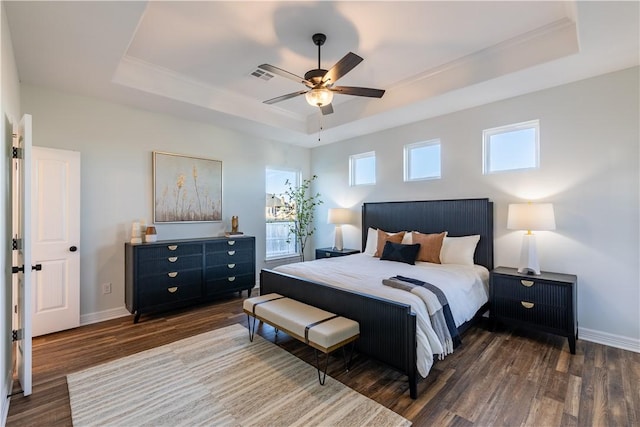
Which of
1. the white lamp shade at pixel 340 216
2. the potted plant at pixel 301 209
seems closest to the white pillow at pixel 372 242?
the white lamp shade at pixel 340 216

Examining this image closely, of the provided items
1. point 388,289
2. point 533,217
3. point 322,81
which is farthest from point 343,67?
point 533,217

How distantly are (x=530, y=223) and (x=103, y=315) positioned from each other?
510 cm

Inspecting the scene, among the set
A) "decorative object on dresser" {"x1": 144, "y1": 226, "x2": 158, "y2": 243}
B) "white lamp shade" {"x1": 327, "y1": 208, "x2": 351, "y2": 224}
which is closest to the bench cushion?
"decorative object on dresser" {"x1": 144, "y1": 226, "x2": 158, "y2": 243}

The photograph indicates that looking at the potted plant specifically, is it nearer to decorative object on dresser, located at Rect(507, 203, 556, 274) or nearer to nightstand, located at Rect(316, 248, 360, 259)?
nightstand, located at Rect(316, 248, 360, 259)

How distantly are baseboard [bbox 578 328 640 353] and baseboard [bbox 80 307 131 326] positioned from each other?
212 inches

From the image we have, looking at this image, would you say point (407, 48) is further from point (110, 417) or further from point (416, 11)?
point (110, 417)

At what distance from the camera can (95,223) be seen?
3684 millimetres

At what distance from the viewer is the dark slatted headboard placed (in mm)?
3785

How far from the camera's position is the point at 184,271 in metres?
3.97

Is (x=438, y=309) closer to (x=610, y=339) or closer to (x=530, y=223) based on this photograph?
(x=530, y=223)

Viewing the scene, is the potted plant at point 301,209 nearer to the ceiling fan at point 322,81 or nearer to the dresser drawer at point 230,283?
the dresser drawer at point 230,283

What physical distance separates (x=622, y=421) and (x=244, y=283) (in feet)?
13.6

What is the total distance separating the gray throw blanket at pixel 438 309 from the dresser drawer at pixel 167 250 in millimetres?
2697

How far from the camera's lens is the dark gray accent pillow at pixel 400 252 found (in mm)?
3754
